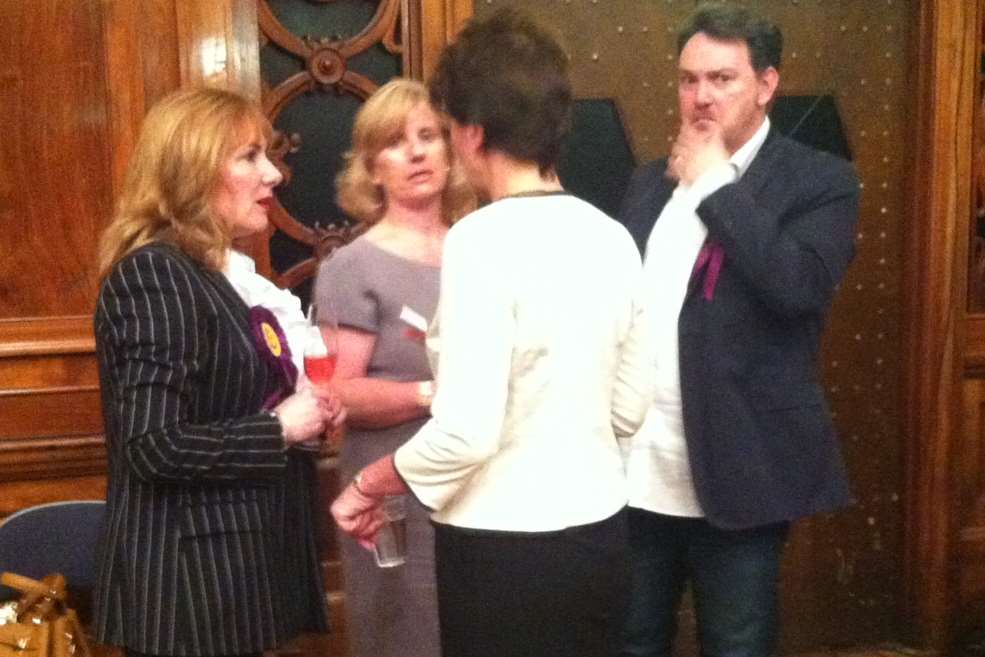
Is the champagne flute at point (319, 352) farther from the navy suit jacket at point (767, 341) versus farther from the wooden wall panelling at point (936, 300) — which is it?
the wooden wall panelling at point (936, 300)

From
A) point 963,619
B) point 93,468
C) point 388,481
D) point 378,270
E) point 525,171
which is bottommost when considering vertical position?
point 963,619

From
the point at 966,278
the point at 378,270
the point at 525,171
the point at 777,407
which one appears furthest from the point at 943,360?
the point at 525,171

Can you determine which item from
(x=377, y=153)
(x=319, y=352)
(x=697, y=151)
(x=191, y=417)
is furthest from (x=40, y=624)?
(x=697, y=151)

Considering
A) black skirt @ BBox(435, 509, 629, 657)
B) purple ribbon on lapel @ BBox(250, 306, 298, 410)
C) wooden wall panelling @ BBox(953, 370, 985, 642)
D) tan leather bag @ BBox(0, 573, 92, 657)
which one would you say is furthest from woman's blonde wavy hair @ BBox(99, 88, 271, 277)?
wooden wall panelling @ BBox(953, 370, 985, 642)

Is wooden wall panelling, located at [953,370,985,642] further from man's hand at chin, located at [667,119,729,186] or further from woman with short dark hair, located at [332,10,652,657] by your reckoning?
woman with short dark hair, located at [332,10,652,657]

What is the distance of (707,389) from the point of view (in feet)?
7.20

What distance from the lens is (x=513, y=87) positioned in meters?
1.70

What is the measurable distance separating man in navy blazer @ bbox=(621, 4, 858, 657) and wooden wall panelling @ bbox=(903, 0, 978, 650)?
1.24 meters

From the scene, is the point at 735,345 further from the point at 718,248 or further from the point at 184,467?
the point at 184,467

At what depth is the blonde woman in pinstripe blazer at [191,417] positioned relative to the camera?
1861 mm

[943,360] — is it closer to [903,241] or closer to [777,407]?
[903,241]

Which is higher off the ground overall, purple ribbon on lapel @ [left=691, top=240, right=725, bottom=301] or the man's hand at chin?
the man's hand at chin

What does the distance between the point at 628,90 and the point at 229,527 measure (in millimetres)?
1822

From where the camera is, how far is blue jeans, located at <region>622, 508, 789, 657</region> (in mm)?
2250
